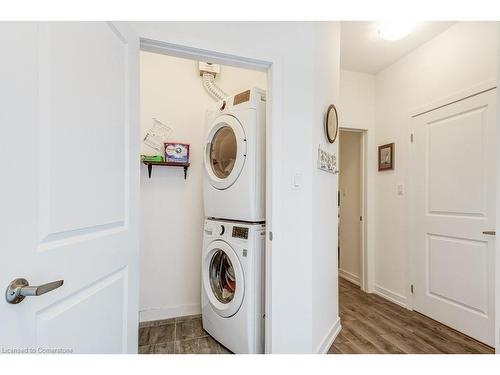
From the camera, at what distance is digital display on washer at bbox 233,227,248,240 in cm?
172

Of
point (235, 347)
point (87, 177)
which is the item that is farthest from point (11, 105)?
point (235, 347)

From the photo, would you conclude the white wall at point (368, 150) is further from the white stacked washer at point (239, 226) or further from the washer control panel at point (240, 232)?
the washer control panel at point (240, 232)

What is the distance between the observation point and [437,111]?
7.71 ft

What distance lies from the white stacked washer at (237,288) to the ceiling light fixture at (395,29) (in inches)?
76.2

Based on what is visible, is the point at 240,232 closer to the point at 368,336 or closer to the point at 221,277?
the point at 221,277

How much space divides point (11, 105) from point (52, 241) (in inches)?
14.8

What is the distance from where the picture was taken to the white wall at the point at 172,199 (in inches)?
90.6

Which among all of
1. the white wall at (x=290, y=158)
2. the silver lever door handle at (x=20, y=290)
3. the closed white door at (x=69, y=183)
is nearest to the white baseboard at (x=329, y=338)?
the white wall at (x=290, y=158)

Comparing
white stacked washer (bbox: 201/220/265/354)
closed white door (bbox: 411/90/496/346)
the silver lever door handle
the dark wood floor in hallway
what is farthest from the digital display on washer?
closed white door (bbox: 411/90/496/346)

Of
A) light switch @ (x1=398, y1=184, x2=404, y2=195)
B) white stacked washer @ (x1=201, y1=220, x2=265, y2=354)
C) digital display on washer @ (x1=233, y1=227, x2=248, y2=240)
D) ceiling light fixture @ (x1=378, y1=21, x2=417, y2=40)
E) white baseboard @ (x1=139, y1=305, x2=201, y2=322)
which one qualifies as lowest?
white baseboard @ (x1=139, y1=305, x2=201, y2=322)

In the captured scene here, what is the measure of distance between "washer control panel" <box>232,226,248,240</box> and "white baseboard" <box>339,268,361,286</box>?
2300 mm

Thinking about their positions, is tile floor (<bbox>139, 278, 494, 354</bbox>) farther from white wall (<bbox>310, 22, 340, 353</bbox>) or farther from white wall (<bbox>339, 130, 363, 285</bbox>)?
white wall (<bbox>339, 130, 363, 285</bbox>)

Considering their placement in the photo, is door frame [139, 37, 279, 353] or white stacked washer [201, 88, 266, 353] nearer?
door frame [139, 37, 279, 353]

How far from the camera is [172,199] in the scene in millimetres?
2381
